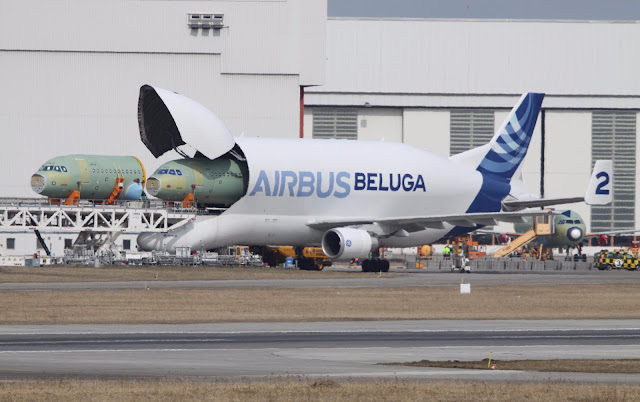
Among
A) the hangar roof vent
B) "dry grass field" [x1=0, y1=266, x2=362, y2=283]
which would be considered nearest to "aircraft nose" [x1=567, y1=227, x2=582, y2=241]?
the hangar roof vent

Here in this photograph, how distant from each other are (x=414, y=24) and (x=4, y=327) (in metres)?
92.9

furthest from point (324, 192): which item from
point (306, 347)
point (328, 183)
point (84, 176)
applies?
point (306, 347)

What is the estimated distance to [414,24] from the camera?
407 ft

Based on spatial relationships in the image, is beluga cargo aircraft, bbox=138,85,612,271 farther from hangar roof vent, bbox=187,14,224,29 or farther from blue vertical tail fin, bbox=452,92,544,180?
hangar roof vent, bbox=187,14,224,29

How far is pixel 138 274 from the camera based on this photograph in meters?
59.4

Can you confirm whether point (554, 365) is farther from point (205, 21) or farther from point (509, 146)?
point (205, 21)

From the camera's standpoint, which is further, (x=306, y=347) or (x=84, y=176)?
(x=84, y=176)

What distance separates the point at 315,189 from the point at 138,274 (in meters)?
14.1

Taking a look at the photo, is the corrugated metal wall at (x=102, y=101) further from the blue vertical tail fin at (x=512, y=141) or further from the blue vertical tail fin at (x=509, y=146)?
the blue vertical tail fin at (x=512, y=141)

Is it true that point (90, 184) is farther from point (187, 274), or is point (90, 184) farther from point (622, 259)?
point (622, 259)

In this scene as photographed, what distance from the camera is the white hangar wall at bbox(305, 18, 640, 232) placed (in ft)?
402

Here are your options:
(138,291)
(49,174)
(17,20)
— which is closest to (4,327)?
(138,291)

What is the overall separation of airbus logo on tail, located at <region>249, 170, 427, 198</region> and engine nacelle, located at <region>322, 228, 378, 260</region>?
92.6 inches

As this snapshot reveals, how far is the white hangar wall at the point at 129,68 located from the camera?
297 feet
